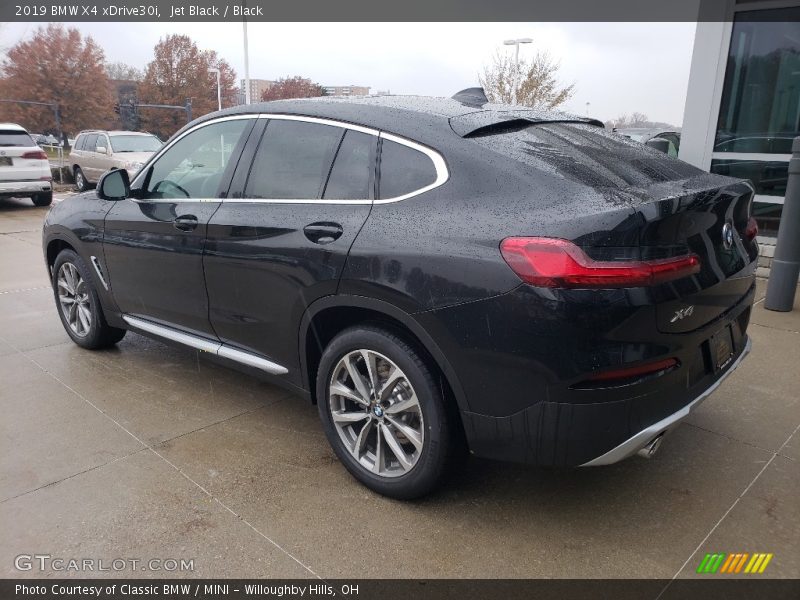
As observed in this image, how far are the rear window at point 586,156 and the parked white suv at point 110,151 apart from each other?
14.3m

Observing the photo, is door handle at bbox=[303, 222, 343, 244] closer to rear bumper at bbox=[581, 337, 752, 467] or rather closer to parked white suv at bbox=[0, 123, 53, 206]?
rear bumper at bbox=[581, 337, 752, 467]

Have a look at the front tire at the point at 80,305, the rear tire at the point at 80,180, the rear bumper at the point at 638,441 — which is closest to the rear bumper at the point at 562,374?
the rear bumper at the point at 638,441

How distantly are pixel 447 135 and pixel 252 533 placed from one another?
1.87 m

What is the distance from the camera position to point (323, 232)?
2.79 meters

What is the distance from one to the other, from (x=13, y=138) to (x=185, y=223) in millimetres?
12507

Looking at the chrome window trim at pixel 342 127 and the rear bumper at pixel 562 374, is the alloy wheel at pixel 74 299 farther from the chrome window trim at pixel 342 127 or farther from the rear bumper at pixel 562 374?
the rear bumper at pixel 562 374

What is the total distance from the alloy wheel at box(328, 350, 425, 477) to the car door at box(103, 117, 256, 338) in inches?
42.1

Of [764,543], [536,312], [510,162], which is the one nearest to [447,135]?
[510,162]

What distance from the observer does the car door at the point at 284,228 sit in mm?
2777

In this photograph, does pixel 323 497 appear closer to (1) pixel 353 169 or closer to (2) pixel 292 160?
(1) pixel 353 169

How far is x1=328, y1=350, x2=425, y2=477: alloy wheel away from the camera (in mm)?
2643

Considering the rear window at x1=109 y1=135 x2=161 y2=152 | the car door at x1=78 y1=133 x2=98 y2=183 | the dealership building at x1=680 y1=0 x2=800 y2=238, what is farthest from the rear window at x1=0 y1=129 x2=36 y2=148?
the dealership building at x1=680 y1=0 x2=800 y2=238

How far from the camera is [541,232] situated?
219 centimetres

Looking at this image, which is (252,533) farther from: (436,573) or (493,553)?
(493,553)
